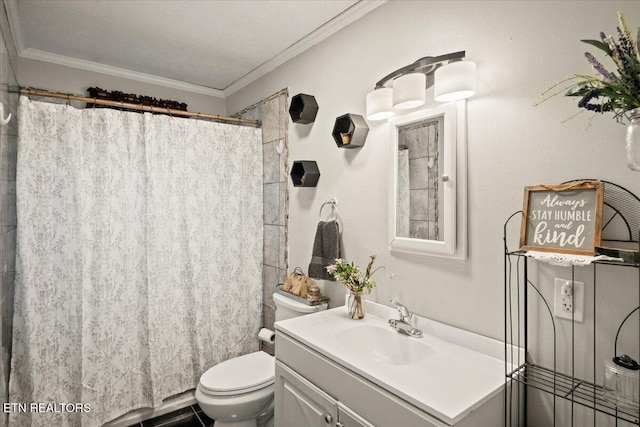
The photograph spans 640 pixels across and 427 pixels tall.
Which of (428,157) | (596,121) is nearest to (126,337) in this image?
(428,157)

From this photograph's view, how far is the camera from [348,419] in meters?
1.25

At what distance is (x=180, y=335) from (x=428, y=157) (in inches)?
80.7

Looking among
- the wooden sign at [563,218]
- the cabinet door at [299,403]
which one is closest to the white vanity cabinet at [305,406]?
the cabinet door at [299,403]

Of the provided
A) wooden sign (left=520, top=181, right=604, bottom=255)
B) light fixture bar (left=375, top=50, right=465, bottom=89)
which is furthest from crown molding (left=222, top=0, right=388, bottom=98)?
wooden sign (left=520, top=181, right=604, bottom=255)

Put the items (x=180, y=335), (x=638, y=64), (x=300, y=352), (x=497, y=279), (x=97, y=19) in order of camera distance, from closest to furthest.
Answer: (x=638, y=64) → (x=497, y=279) → (x=300, y=352) → (x=97, y=19) → (x=180, y=335)

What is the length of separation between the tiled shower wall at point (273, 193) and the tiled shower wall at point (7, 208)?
1.54 meters

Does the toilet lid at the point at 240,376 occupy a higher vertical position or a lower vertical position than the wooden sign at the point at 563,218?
lower

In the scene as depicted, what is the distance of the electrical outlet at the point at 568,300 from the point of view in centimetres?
112

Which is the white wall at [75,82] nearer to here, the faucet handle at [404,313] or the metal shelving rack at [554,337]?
the faucet handle at [404,313]

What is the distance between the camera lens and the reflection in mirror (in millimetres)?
1533

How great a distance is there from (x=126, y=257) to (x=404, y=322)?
5.86ft

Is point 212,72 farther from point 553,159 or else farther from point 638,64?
point 638,64

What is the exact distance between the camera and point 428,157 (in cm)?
157

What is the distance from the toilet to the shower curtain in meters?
0.57
